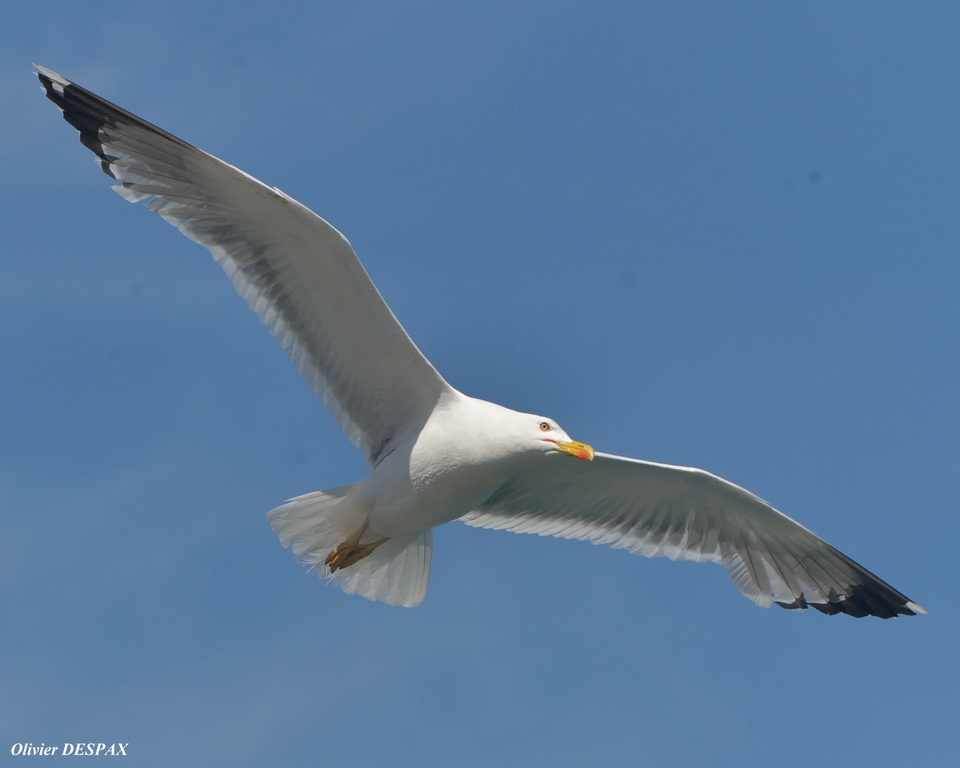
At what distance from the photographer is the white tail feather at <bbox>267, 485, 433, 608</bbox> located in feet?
32.4

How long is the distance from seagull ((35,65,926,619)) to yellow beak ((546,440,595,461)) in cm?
1

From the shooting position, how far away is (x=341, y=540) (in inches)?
394

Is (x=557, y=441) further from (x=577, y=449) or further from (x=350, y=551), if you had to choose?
(x=350, y=551)

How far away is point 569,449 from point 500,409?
2.42 feet

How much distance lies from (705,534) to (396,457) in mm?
3181

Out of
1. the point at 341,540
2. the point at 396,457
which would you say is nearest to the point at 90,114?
the point at 396,457

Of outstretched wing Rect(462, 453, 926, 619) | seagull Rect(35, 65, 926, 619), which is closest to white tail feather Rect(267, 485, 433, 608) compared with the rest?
seagull Rect(35, 65, 926, 619)

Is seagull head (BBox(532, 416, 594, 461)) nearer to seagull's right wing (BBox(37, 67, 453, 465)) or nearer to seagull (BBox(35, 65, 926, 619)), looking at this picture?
seagull (BBox(35, 65, 926, 619))

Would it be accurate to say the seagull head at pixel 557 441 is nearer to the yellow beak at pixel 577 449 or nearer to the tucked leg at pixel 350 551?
the yellow beak at pixel 577 449

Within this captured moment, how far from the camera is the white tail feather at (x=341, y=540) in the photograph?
32.4ft

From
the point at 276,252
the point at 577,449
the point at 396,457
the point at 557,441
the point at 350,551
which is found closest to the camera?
the point at 577,449

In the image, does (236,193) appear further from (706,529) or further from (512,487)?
(706,529)

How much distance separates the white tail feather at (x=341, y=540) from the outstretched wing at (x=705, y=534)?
801 mm

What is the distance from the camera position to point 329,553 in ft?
33.0
